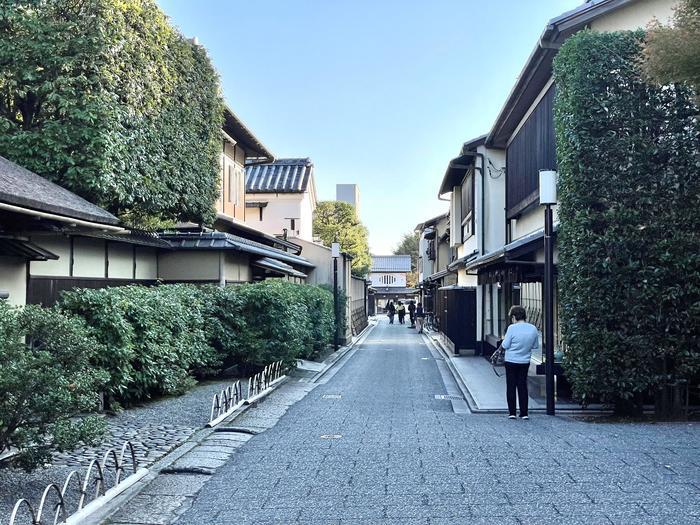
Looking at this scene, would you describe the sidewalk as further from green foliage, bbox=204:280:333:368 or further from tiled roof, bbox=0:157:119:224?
tiled roof, bbox=0:157:119:224

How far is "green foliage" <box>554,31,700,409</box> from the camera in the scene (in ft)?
31.7

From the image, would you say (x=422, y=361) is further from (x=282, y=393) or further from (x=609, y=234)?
(x=609, y=234)

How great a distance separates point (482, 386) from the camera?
582 inches

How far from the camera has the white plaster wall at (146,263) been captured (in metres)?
17.0

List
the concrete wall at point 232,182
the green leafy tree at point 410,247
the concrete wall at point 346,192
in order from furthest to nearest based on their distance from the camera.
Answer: the green leafy tree at point 410,247, the concrete wall at point 346,192, the concrete wall at point 232,182

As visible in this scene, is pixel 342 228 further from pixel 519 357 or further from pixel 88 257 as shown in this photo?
pixel 519 357

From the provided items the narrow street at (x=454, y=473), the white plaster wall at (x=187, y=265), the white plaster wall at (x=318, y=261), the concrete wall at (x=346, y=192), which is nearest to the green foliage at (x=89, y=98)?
the white plaster wall at (x=187, y=265)

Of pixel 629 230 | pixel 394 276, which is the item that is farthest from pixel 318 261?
pixel 394 276

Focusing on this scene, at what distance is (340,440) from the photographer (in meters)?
8.60

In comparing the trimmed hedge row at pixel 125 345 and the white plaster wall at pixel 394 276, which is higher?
the white plaster wall at pixel 394 276

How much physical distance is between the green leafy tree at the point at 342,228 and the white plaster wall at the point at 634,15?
161 feet

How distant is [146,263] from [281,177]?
29.5m

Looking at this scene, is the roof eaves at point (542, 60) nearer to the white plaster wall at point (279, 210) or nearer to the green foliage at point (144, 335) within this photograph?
the green foliage at point (144, 335)

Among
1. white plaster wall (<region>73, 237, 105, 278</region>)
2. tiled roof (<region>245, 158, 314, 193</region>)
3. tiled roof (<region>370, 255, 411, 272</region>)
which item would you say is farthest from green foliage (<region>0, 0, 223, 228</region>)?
tiled roof (<region>370, 255, 411, 272</region>)
